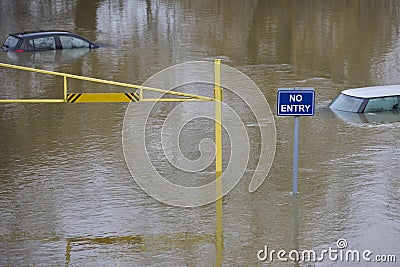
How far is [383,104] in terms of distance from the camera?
18.5 metres

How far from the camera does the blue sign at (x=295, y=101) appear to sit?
11516 millimetres

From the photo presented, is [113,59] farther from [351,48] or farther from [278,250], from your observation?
[278,250]

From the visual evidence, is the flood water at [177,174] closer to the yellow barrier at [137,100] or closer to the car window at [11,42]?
the yellow barrier at [137,100]

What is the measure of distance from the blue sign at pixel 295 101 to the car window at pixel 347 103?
717 centimetres

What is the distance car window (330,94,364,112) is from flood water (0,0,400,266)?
12.2 inches

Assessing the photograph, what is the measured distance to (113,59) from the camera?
26.8 m

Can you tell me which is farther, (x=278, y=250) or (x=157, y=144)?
(x=157, y=144)

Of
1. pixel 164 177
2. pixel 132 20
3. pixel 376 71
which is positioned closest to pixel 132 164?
pixel 164 177

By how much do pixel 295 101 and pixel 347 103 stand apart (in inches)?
295

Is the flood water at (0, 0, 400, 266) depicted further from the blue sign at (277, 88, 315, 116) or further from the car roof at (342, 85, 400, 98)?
the blue sign at (277, 88, 315, 116)

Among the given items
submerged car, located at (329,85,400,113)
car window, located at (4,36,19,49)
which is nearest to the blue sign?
submerged car, located at (329,85,400,113)

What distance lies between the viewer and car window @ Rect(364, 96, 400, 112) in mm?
18406

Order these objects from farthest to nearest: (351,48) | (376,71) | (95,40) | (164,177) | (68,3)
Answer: (68,3), (95,40), (351,48), (376,71), (164,177)

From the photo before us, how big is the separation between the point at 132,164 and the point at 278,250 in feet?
15.8
